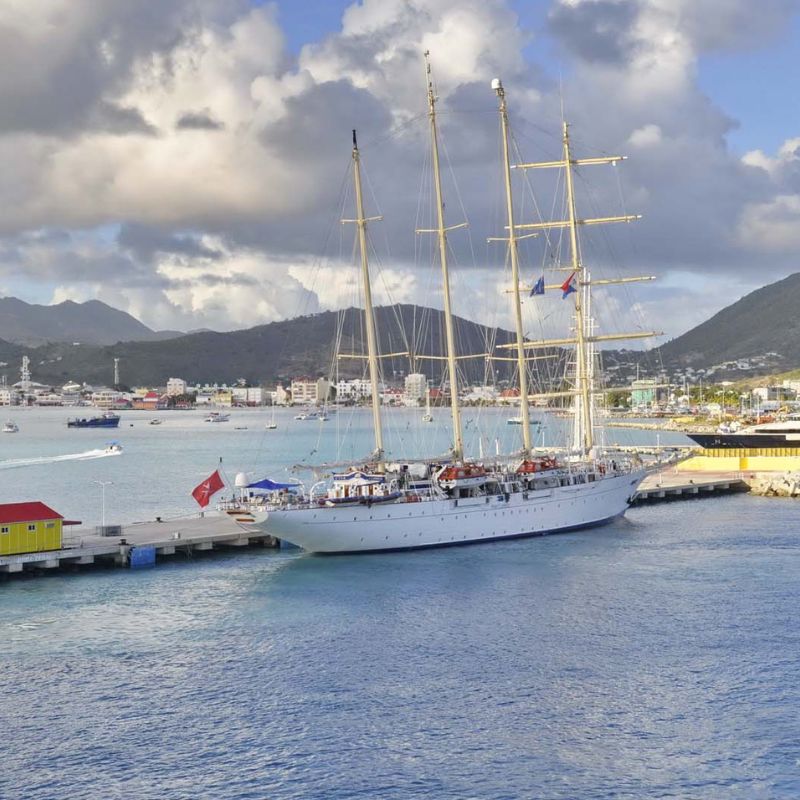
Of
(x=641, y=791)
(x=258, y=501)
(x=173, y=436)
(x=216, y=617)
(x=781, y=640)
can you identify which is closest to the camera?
(x=641, y=791)

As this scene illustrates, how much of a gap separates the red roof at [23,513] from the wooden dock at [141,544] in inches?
55.8

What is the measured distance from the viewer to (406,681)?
2650 centimetres

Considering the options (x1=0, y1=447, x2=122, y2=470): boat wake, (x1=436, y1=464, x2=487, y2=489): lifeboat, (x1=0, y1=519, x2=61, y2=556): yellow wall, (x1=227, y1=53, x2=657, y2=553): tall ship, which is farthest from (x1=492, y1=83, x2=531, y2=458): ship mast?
(x1=0, y1=447, x2=122, y2=470): boat wake

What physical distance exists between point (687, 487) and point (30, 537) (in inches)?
1721

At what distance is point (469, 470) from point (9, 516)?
19.9m

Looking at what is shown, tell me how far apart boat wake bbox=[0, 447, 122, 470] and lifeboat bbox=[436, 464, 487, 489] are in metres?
70.3

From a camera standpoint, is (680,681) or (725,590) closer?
(680,681)

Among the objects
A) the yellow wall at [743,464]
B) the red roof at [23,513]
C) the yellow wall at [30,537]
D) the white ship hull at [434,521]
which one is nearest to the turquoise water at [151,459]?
the white ship hull at [434,521]

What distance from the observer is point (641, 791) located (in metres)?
20.1

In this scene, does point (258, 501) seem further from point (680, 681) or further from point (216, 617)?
point (680, 681)

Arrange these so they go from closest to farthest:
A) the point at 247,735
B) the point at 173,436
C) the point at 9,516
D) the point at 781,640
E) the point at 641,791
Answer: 1. the point at 641,791
2. the point at 247,735
3. the point at 781,640
4. the point at 9,516
5. the point at 173,436

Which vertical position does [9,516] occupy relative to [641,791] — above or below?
above

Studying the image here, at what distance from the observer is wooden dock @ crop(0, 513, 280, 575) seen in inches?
1580

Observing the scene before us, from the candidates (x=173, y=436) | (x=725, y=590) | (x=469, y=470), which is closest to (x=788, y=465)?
(x=469, y=470)
